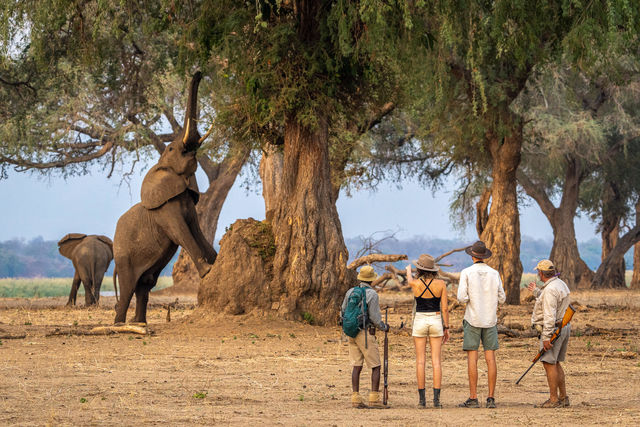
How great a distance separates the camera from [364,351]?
8.95 meters

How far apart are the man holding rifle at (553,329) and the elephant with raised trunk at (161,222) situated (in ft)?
29.3

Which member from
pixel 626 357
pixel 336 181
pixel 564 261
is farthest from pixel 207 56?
pixel 564 261

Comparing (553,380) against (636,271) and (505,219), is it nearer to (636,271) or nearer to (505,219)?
(505,219)

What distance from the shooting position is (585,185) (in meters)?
43.2

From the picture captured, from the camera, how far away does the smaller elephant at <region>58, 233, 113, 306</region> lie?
26234 millimetres

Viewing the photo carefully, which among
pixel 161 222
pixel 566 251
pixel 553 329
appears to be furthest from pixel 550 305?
pixel 566 251

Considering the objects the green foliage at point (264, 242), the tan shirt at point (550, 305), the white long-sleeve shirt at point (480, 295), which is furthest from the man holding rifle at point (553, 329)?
the green foliage at point (264, 242)

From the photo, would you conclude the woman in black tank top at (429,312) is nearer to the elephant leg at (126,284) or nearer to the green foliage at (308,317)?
the green foliage at (308,317)

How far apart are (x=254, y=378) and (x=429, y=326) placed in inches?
105

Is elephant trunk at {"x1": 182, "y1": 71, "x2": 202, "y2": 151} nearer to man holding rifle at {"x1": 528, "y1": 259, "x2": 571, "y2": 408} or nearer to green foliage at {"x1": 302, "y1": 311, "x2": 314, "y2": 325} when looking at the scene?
green foliage at {"x1": 302, "y1": 311, "x2": 314, "y2": 325}

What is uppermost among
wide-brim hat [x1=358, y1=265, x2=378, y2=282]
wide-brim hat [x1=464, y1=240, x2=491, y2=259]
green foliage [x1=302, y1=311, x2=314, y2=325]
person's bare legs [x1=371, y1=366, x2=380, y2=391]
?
wide-brim hat [x1=464, y1=240, x2=491, y2=259]

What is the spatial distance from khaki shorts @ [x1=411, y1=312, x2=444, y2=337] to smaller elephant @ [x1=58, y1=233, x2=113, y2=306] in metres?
18.4

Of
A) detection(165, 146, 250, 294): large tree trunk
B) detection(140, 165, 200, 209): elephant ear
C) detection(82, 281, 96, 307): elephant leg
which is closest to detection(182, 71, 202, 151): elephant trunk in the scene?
detection(140, 165, 200, 209): elephant ear

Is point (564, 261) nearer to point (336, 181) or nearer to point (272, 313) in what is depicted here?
point (336, 181)
